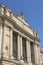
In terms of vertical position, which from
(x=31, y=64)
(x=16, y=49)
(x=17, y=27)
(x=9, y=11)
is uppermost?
(x=9, y=11)

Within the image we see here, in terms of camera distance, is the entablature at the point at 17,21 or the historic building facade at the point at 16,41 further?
the entablature at the point at 17,21

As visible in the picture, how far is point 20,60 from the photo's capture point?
29.5m

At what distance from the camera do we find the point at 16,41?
30.5 metres

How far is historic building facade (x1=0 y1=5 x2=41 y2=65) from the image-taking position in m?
26.2

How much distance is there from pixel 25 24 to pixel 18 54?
556 centimetres

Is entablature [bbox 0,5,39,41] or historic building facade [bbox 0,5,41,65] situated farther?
entablature [bbox 0,5,39,41]

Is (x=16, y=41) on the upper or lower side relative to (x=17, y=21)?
lower

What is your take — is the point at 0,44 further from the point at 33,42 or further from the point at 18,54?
the point at 33,42

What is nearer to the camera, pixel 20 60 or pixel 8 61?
pixel 8 61

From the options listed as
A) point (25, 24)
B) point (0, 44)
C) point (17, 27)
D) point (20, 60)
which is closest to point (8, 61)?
point (0, 44)

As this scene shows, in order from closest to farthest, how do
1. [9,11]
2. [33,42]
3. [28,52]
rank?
1. [9,11]
2. [28,52]
3. [33,42]

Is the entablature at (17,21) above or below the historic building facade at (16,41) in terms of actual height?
above

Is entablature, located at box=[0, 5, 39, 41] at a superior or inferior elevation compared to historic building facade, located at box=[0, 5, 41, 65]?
superior

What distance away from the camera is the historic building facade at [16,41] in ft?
86.1
